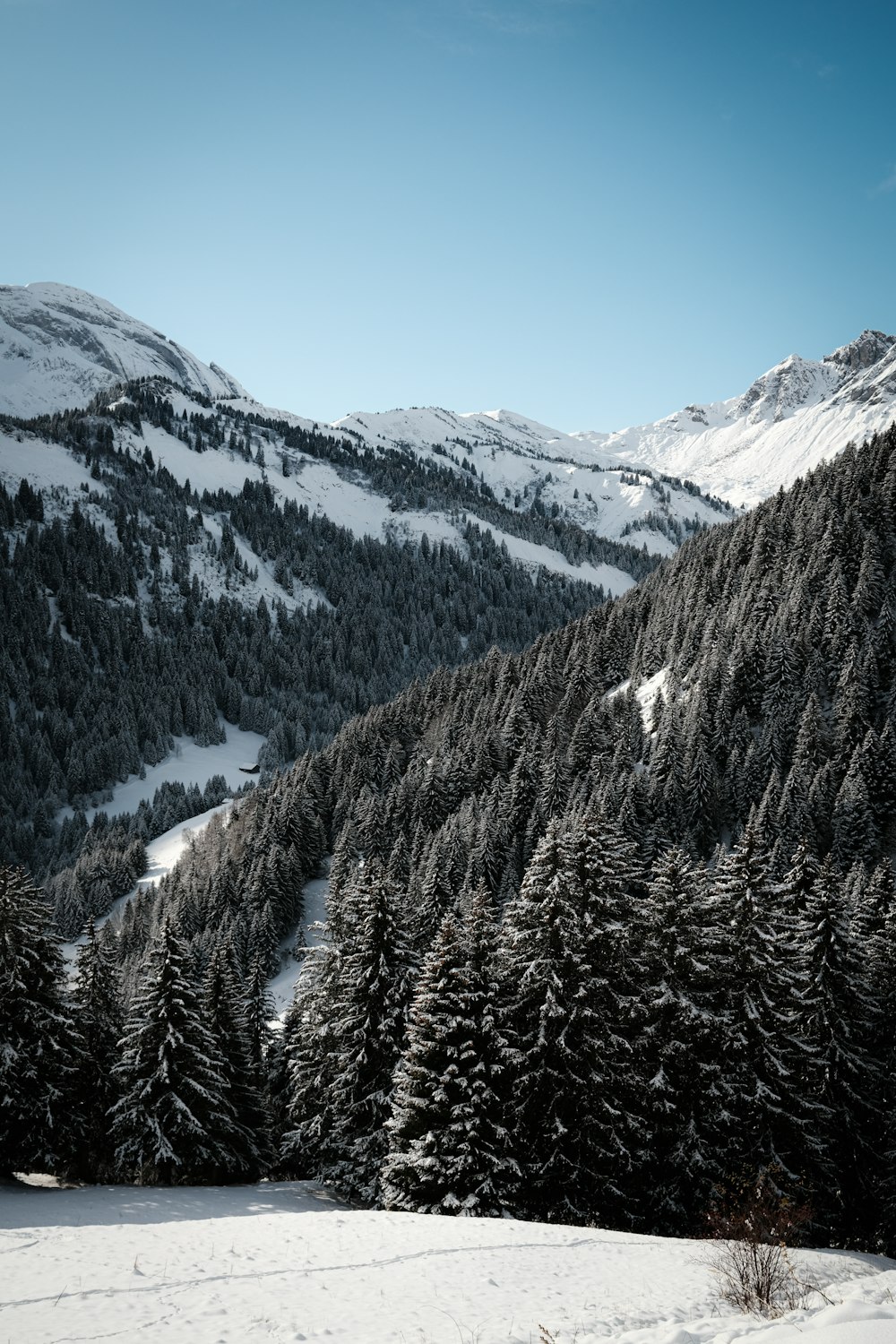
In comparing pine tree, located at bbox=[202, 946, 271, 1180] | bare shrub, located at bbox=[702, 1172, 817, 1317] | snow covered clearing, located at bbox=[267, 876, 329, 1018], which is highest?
bare shrub, located at bbox=[702, 1172, 817, 1317]

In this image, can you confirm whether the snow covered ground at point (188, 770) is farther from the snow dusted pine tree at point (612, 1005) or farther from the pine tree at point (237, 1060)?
the snow dusted pine tree at point (612, 1005)

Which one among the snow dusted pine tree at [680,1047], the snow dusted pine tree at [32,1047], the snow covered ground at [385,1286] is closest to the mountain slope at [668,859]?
the snow dusted pine tree at [680,1047]

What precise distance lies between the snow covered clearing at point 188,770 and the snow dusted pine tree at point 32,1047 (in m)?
142

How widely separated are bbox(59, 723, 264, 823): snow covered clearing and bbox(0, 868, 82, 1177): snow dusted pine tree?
466 feet

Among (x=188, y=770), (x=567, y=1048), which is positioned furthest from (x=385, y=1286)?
(x=188, y=770)

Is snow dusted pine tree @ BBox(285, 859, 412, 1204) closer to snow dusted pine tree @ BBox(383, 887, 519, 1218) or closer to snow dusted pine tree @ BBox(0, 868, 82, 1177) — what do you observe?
snow dusted pine tree @ BBox(383, 887, 519, 1218)

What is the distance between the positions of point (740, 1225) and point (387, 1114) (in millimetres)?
14689

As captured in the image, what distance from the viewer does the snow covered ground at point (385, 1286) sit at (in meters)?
10.2

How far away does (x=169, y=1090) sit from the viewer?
2609 cm

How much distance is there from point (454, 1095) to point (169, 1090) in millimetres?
11959

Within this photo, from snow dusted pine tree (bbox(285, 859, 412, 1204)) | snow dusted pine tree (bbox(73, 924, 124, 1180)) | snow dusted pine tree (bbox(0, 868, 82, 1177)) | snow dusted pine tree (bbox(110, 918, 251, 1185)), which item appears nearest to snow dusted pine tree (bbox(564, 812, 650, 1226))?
snow dusted pine tree (bbox(285, 859, 412, 1204))

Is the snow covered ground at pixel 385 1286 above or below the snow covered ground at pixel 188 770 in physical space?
above

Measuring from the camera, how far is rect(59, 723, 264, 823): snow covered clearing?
163m

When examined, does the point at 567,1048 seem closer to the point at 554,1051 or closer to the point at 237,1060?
the point at 554,1051
